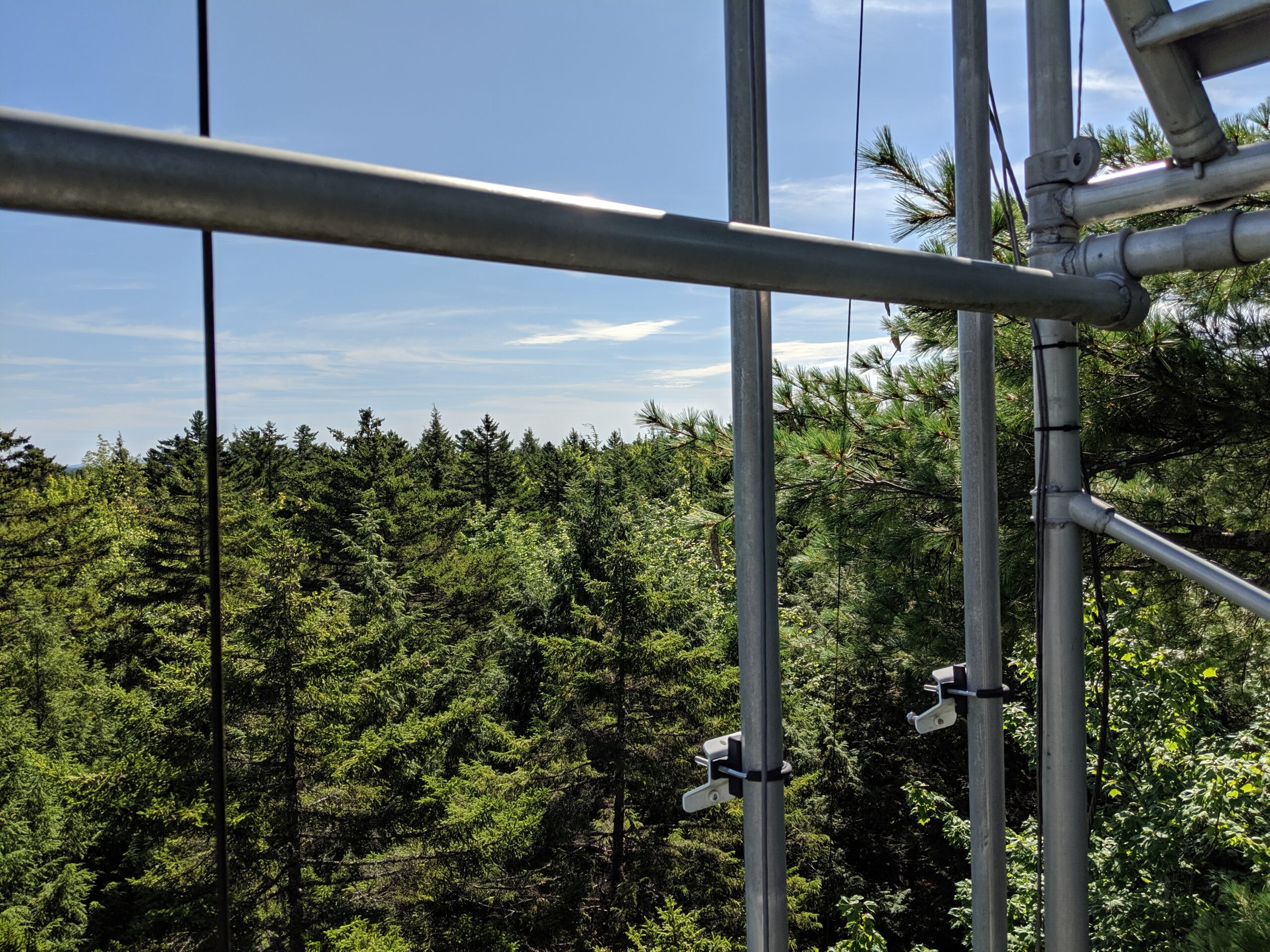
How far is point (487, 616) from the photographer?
19078 mm

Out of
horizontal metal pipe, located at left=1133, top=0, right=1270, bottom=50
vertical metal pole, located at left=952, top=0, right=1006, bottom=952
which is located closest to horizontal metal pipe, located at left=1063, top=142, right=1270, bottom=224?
horizontal metal pipe, located at left=1133, top=0, right=1270, bottom=50

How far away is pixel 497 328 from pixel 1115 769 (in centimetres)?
2311

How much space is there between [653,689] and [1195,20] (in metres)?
9.77

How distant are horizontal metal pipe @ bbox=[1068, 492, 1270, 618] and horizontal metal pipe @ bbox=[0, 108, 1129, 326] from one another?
2.53ft

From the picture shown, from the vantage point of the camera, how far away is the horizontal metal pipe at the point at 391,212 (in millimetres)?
393

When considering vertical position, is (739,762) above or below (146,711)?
above

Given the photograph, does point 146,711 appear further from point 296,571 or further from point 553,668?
point 553,668

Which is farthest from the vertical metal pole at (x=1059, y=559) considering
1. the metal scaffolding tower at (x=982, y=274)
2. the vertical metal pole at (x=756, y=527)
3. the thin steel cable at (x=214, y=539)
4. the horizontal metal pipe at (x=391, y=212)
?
the thin steel cable at (x=214, y=539)

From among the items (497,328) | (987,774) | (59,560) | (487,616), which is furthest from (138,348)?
(497,328)

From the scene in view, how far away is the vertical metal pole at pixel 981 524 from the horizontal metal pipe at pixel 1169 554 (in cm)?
35

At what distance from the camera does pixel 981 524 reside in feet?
5.74

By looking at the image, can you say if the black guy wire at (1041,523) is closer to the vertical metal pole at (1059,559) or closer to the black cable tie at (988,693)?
the vertical metal pole at (1059,559)

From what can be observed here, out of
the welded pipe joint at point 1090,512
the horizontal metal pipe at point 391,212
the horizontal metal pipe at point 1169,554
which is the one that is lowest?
the horizontal metal pipe at point 1169,554

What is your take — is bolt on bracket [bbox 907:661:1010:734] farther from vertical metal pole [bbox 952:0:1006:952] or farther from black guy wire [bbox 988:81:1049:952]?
black guy wire [bbox 988:81:1049:952]
